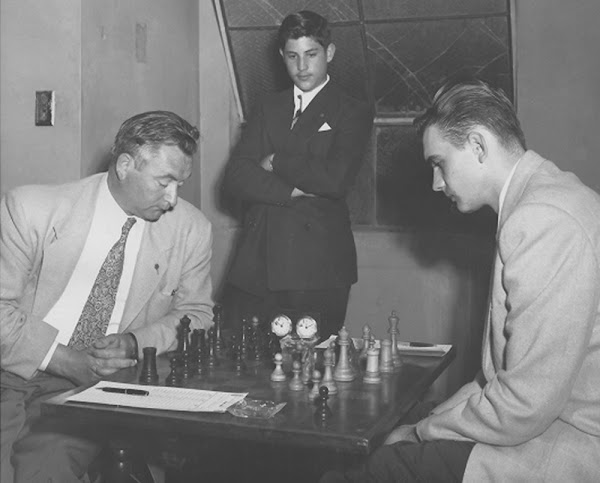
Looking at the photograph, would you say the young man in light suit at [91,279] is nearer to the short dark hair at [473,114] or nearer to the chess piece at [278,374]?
the chess piece at [278,374]

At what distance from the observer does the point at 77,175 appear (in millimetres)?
4156

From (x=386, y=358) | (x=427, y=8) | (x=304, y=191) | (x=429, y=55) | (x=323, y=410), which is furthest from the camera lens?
(x=429, y=55)

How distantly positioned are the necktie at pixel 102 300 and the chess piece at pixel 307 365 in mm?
928

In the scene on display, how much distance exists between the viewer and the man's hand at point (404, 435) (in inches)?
93.8

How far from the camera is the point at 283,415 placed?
7.44 feet

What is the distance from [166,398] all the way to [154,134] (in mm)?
1115

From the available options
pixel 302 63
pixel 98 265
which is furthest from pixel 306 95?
pixel 98 265

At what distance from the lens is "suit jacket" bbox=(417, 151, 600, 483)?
6.81 feet

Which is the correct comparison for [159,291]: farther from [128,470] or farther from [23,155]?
[23,155]

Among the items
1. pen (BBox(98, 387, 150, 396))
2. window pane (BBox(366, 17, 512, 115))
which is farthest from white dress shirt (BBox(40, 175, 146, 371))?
window pane (BBox(366, 17, 512, 115))

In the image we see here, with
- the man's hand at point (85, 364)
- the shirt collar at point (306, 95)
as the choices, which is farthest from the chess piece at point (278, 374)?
the shirt collar at point (306, 95)

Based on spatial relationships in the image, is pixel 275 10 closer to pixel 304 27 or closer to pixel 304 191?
pixel 304 27

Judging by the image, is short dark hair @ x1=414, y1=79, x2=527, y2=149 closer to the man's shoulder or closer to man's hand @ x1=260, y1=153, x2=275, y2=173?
the man's shoulder

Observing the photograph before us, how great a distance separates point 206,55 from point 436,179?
3304mm
